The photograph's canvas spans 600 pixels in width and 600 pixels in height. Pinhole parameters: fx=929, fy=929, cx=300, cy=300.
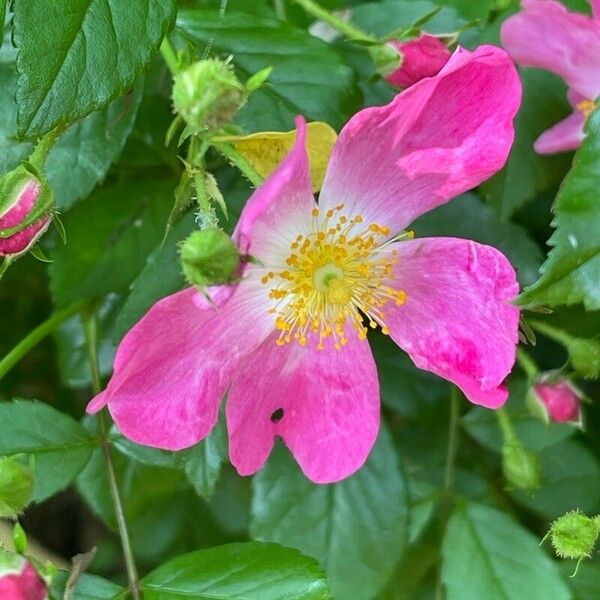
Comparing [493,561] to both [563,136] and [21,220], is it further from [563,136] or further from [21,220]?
[21,220]

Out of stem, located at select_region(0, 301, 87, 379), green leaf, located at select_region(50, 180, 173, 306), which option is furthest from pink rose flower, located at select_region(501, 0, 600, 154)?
stem, located at select_region(0, 301, 87, 379)

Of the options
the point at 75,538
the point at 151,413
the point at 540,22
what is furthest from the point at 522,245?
the point at 75,538

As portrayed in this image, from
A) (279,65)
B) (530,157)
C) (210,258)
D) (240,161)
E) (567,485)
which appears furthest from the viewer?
(567,485)

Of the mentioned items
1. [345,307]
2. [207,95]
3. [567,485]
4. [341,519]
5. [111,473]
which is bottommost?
[567,485]

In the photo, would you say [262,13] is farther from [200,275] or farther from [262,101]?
[200,275]

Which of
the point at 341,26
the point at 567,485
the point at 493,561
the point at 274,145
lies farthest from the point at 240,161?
the point at 567,485

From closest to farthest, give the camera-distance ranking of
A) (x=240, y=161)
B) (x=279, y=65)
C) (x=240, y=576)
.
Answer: (x=240, y=161)
(x=240, y=576)
(x=279, y=65)

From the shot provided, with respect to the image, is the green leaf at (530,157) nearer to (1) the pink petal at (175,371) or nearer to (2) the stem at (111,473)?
(1) the pink petal at (175,371)
